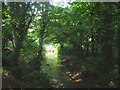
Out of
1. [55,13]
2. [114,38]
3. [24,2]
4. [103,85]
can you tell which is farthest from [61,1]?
[103,85]

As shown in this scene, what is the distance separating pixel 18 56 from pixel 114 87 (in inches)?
295

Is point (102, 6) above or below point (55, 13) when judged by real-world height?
below

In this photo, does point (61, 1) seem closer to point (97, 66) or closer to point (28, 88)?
point (97, 66)

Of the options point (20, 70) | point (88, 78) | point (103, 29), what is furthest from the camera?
point (88, 78)

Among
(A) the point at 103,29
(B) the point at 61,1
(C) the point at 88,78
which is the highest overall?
(B) the point at 61,1

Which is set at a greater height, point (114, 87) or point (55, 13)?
point (55, 13)

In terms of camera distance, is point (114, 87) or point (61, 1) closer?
point (114, 87)

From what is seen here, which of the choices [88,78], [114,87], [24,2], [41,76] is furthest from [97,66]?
[24,2]

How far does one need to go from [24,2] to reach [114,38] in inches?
307

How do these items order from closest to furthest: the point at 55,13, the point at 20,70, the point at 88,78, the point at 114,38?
the point at 20,70 < the point at 114,38 < the point at 88,78 < the point at 55,13

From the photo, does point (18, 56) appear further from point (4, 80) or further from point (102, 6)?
point (102, 6)

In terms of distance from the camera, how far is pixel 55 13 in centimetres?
1210

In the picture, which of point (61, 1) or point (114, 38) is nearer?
point (114, 38)

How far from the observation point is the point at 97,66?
12.9 meters
